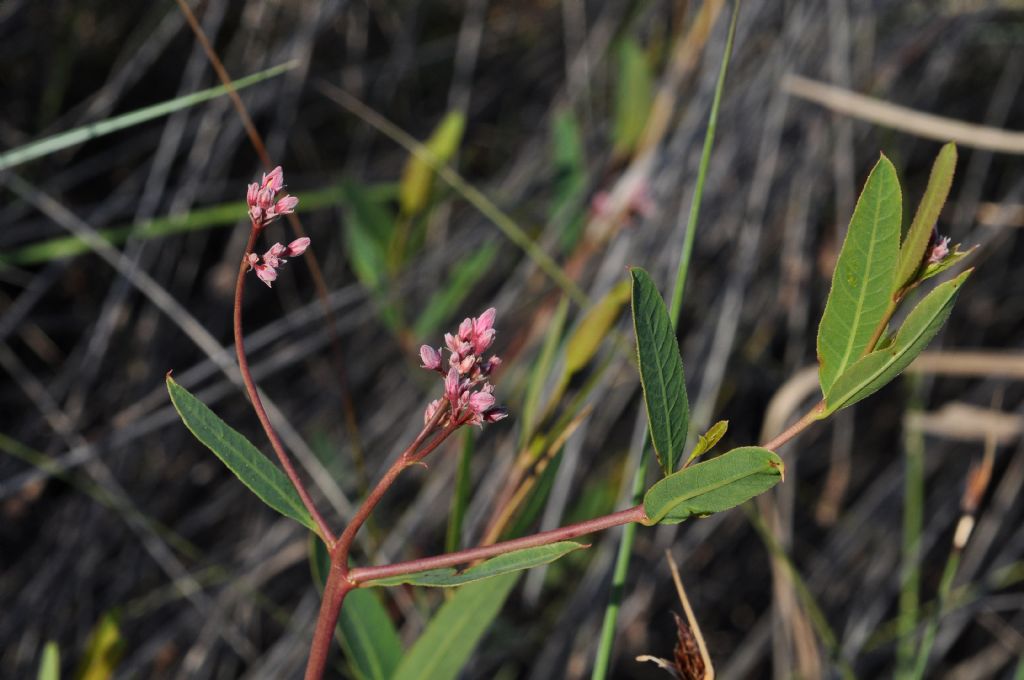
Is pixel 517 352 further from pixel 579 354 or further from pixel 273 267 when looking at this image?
pixel 273 267

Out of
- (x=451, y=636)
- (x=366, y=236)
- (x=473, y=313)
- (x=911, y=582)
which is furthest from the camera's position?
(x=473, y=313)

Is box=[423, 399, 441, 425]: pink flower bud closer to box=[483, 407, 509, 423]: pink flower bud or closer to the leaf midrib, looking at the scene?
box=[483, 407, 509, 423]: pink flower bud

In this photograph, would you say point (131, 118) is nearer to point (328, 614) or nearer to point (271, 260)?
point (271, 260)

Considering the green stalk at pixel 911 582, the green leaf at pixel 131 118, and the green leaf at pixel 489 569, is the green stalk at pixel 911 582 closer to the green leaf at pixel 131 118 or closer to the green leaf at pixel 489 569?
the green leaf at pixel 489 569

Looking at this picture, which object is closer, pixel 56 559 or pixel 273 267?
pixel 273 267

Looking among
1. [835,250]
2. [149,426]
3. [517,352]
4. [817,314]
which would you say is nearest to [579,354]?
[517,352]

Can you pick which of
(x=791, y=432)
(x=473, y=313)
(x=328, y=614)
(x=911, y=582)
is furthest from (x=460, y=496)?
(x=473, y=313)

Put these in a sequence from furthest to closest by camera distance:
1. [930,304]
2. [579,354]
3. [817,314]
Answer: [817,314] < [579,354] < [930,304]

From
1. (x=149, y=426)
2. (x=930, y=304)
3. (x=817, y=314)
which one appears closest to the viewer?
(x=930, y=304)
